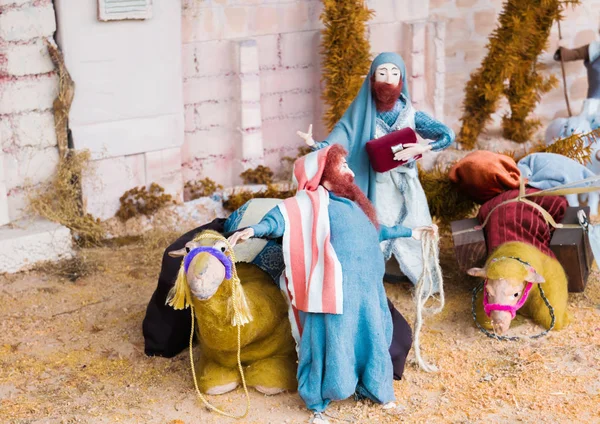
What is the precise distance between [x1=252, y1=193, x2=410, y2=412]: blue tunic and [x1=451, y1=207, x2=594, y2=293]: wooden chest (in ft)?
4.37

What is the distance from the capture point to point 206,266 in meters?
3.95

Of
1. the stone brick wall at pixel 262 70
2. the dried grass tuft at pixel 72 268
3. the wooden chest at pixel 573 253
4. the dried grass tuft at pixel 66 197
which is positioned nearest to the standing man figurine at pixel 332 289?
the wooden chest at pixel 573 253

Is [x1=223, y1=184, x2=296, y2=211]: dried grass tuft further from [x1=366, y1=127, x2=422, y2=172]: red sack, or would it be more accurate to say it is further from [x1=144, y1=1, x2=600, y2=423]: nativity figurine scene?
[x1=366, y1=127, x2=422, y2=172]: red sack

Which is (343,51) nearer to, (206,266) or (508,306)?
(508,306)

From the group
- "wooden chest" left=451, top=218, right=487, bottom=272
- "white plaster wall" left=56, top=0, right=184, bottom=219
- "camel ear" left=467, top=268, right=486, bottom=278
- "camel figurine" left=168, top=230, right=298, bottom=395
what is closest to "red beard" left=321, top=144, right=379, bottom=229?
"camel figurine" left=168, top=230, right=298, bottom=395

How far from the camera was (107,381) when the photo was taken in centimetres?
463

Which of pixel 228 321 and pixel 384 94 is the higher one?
pixel 384 94

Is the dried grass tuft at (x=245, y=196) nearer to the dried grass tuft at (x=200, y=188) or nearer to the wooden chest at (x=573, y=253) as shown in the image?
the dried grass tuft at (x=200, y=188)

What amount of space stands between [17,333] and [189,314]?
1.05 meters

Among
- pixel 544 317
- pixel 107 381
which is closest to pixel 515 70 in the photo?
pixel 544 317

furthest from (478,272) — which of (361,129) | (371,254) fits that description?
(361,129)

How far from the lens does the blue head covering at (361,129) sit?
534cm

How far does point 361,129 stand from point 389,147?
26 cm

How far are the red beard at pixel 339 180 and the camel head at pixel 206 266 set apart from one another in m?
0.64
